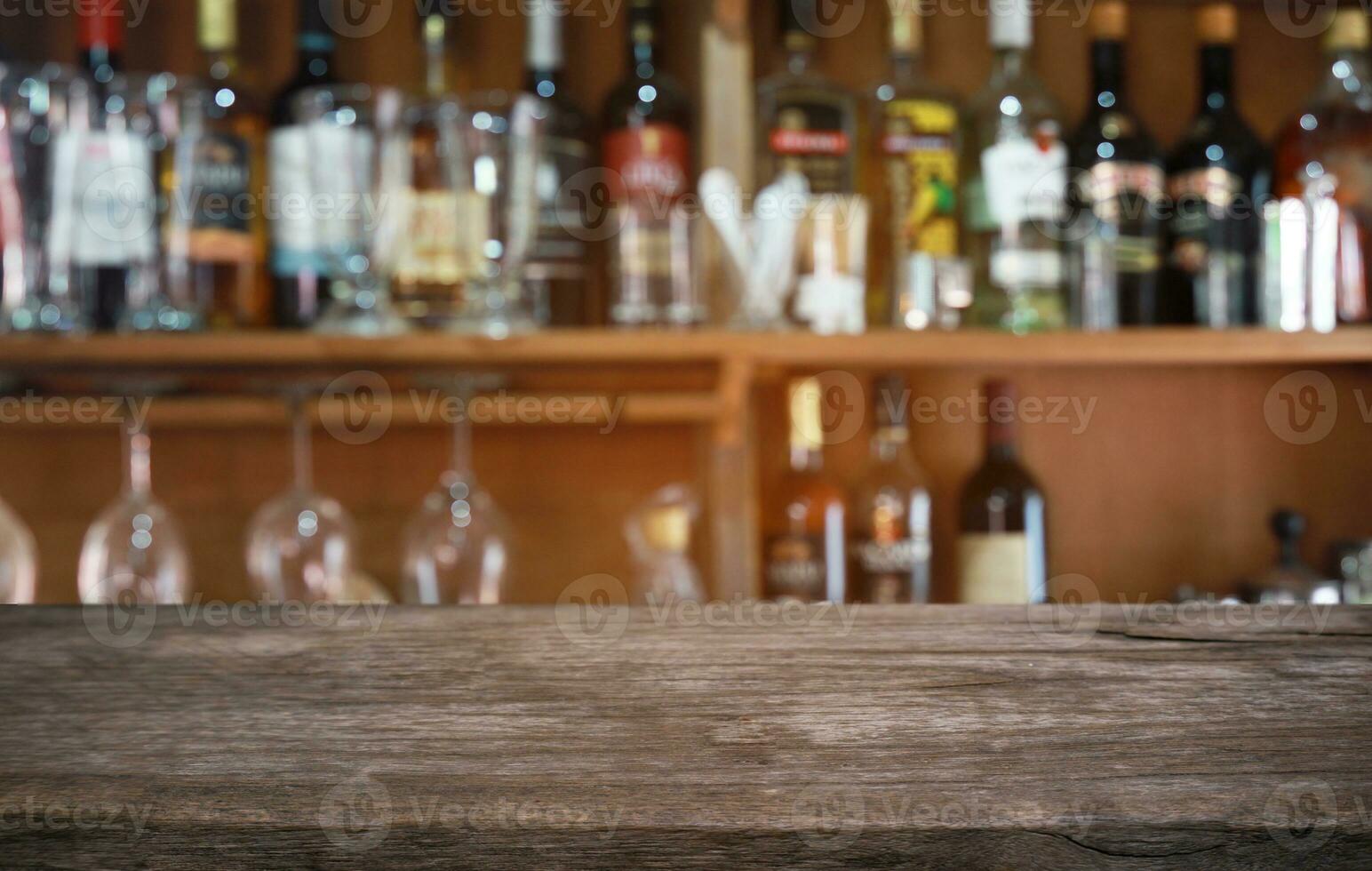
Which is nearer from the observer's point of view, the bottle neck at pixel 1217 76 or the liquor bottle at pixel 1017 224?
the liquor bottle at pixel 1017 224

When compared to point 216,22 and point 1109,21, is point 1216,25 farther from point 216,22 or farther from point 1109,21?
point 216,22

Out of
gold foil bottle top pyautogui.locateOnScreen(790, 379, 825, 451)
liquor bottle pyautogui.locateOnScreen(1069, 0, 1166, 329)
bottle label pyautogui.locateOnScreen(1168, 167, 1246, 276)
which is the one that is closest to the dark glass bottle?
gold foil bottle top pyautogui.locateOnScreen(790, 379, 825, 451)

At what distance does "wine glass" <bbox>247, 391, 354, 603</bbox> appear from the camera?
107cm

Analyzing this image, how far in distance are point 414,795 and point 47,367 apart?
1.00 meters

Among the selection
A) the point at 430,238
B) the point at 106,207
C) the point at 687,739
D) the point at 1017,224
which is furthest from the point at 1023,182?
the point at 687,739

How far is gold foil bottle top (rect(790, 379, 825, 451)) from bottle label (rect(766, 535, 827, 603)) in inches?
3.7

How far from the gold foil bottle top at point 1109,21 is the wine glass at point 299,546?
2.66ft

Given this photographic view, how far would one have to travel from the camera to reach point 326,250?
41.3 inches

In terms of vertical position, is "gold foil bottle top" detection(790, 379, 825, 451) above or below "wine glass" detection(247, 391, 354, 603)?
above

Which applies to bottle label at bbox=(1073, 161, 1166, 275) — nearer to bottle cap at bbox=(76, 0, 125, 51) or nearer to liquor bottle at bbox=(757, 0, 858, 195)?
liquor bottle at bbox=(757, 0, 858, 195)

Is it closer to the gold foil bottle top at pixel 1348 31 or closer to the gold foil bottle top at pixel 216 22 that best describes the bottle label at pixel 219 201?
the gold foil bottle top at pixel 216 22

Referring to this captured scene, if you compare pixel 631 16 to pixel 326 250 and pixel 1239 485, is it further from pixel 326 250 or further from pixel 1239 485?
pixel 1239 485

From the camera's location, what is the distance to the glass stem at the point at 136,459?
1.08m

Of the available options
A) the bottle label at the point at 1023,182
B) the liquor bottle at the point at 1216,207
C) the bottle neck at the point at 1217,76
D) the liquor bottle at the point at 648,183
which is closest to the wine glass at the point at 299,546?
the liquor bottle at the point at 648,183
